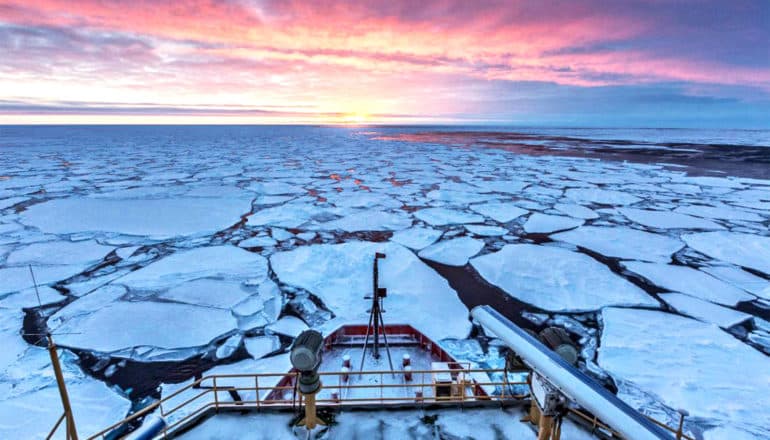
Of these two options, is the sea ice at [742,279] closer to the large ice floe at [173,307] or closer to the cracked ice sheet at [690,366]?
the cracked ice sheet at [690,366]

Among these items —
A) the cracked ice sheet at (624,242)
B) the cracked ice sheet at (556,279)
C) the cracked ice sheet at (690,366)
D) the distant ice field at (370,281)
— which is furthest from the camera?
the cracked ice sheet at (624,242)

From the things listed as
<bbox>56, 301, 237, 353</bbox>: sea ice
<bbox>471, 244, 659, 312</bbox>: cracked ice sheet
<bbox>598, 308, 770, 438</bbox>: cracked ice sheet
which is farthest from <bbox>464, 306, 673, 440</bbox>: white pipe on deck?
<bbox>56, 301, 237, 353</bbox>: sea ice

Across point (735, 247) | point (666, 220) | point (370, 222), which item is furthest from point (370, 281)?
point (666, 220)

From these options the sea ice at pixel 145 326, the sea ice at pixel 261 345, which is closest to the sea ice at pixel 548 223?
the sea ice at pixel 261 345

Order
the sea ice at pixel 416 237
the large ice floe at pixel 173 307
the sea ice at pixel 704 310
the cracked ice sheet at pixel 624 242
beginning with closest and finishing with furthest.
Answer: the large ice floe at pixel 173 307
the sea ice at pixel 704 310
the cracked ice sheet at pixel 624 242
the sea ice at pixel 416 237

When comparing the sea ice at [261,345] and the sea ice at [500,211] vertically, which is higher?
the sea ice at [500,211]

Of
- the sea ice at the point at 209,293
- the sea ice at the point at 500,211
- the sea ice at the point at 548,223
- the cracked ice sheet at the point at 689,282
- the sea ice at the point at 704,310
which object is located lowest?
the sea ice at the point at 209,293

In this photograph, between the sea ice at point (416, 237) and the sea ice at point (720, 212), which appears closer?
the sea ice at point (416, 237)

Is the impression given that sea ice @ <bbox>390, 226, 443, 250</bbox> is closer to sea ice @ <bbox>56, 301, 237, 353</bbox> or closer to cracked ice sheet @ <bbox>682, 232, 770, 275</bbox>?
sea ice @ <bbox>56, 301, 237, 353</bbox>
